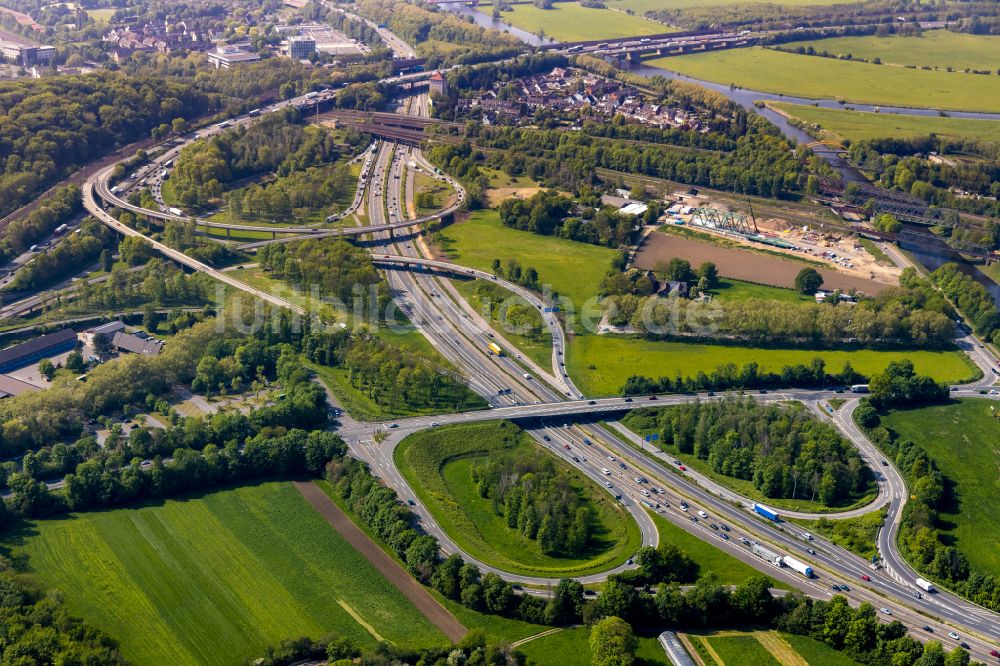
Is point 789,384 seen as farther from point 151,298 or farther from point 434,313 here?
point 151,298

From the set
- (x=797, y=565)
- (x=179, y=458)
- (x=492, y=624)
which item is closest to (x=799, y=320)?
(x=797, y=565)

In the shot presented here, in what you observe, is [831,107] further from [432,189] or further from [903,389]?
[903,389]

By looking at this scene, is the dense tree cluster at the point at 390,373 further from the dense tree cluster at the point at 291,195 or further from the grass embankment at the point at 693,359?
the dense tree cluster at the point at 291,195

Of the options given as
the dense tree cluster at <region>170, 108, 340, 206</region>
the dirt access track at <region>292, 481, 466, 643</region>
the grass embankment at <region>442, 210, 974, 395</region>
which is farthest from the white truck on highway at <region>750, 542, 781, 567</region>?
the dense tree cluster at <region>170, 108, 340, 206</region>

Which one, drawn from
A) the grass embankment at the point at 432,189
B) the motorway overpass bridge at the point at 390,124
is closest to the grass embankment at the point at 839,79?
the motorway overpass bridge at the point at 390,124

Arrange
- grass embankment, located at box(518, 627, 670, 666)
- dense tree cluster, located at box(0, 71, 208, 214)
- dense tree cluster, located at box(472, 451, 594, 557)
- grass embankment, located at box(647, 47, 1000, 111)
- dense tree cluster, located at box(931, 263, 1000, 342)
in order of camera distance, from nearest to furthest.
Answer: grass embankment, located at box(518, 627, 670, 666), dense tree cluster, located at box(472, 451, 594, 557), dense tree cluster, located at box(931, 263, 1000, 342), dense tree cluster, located at box(0, 71, 208, 214), grass embankment, located at box(647, 47, 1000, 111)

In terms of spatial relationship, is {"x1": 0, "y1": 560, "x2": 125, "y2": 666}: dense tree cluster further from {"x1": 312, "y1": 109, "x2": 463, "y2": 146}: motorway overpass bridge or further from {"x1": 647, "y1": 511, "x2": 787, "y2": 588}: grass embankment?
{"x1": 312, "y1": 109, "x2": 463, "y2": 146}: motorway overpass bridge

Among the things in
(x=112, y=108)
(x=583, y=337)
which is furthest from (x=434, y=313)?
(x=112, y=108)

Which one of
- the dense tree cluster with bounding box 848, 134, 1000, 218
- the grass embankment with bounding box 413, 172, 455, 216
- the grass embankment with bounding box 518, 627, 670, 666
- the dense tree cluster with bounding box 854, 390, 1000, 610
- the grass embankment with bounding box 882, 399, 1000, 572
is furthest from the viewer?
the dense tree cluster with bounding box 848, 134, 1000, 218
